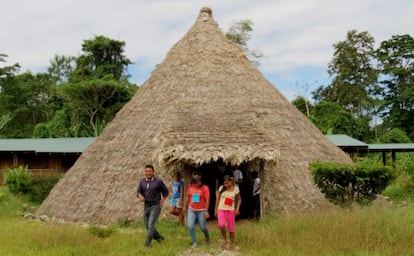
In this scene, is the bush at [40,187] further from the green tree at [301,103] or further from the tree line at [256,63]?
the green tree at [301,103]

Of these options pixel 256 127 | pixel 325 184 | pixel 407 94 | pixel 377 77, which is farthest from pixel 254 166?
pixel 377 77

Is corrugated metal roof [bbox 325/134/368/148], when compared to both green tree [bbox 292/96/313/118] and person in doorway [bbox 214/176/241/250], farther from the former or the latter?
person in doorway [bbox 214/176/241/250]

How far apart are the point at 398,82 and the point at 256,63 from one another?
11.1 m

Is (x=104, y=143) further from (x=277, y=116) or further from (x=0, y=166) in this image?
(x=0, y=166)

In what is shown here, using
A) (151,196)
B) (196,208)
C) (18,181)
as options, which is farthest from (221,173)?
(18,181)

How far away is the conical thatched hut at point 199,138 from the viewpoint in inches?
394

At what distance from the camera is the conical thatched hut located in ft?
32.8

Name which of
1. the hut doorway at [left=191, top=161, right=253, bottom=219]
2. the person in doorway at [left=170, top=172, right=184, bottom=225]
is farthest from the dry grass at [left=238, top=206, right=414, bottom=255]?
the hut doorway at [left=191, top=161, right=253, bottom=219]

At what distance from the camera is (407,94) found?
3256cm

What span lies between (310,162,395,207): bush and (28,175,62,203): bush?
29.0 feet

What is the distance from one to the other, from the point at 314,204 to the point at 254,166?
1.54 meters

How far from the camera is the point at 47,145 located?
21.3m

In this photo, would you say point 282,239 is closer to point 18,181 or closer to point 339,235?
point 339,235

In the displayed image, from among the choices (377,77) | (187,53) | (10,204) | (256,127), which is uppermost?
(377,77)
